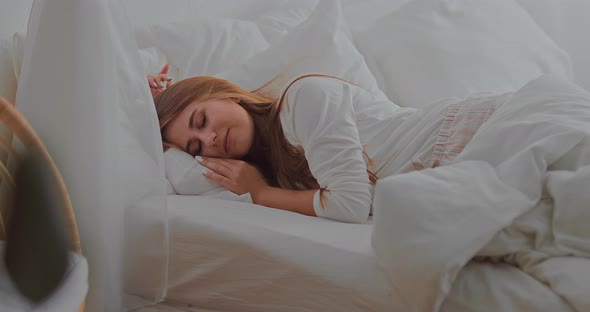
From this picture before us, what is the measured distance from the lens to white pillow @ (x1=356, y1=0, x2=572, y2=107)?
187 cm

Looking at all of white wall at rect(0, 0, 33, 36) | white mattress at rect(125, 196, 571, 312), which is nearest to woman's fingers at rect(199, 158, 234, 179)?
white mattress at rect(125, 196, 571, 312)

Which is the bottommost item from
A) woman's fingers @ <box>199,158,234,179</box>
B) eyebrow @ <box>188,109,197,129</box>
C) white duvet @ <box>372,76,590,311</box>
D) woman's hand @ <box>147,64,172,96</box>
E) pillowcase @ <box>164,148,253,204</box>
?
pillowcase @ <box>164,148,253,204</box>

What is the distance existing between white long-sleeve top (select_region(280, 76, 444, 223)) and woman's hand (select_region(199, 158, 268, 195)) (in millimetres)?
107

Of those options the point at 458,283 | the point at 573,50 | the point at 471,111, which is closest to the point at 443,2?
the point at 573,50

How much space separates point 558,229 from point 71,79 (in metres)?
0.69

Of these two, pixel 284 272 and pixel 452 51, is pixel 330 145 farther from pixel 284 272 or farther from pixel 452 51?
pixel 452 51

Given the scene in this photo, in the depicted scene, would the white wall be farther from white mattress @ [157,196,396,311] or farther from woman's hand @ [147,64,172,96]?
white mattress @ [157,196,396,311]

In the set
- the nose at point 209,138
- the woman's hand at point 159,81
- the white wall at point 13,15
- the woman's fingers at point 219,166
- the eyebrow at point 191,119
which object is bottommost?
the woman's fingers at point 219,166

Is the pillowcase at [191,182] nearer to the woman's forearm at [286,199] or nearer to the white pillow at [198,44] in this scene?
the woman's forearm at [286,199]

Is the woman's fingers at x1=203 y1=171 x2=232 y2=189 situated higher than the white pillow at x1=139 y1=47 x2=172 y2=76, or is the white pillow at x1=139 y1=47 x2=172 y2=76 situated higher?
the white pillow at x1=139 y1=47 x2=172 y2=76

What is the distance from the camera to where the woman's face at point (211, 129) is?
1.31 metres

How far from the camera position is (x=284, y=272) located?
972 mm

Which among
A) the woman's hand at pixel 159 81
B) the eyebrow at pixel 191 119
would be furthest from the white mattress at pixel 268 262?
the woman's hand at pixel 159 81

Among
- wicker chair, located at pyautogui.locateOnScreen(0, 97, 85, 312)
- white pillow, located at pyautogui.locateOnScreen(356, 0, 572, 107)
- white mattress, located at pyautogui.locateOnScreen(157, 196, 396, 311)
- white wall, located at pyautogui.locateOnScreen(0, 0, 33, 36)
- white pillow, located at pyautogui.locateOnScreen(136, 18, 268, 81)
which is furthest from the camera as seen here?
white pillow, located at pyautogui.locateOnScreen(356, 0, 572, 107)
